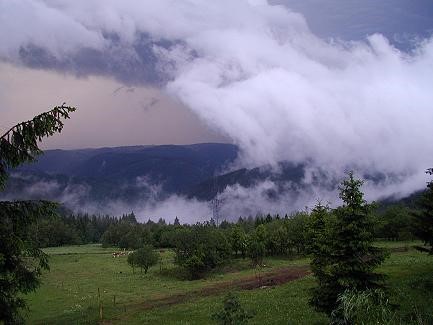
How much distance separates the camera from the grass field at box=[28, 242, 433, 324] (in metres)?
39.1

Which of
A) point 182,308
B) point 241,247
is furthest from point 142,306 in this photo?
point 241,247

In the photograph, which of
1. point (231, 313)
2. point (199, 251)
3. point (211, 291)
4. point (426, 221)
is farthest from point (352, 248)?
point (199, 251)

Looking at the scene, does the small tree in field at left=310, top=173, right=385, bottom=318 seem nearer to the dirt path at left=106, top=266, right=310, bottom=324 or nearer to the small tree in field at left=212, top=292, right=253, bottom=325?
the small tree in field at left=212, top=292, right=253, bottom=325

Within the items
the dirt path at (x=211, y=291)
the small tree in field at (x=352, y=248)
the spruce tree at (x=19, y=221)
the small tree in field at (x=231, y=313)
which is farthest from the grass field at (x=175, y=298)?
the spruce tree at (x=19, y=221)

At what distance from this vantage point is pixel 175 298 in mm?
61469

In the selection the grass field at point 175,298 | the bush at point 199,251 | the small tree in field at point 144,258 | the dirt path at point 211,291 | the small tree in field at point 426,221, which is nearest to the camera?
the small tree in field at point 426,221

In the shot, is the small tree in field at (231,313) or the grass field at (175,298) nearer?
the small tree in field at (231,313)

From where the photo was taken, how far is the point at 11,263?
14539mm

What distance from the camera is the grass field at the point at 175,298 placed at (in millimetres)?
39125

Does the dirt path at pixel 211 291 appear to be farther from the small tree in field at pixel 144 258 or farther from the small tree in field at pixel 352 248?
the small tree in field at pixel 144 258

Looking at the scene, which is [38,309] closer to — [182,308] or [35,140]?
[182,308]

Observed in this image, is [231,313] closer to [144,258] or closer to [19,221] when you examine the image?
[19,221]

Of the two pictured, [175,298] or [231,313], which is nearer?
[231,313]

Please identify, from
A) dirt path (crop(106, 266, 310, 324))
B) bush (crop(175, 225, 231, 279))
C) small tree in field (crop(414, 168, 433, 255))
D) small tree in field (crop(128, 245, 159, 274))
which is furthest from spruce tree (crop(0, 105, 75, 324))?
small tree in field (crop(128, 245, 159, 274))
